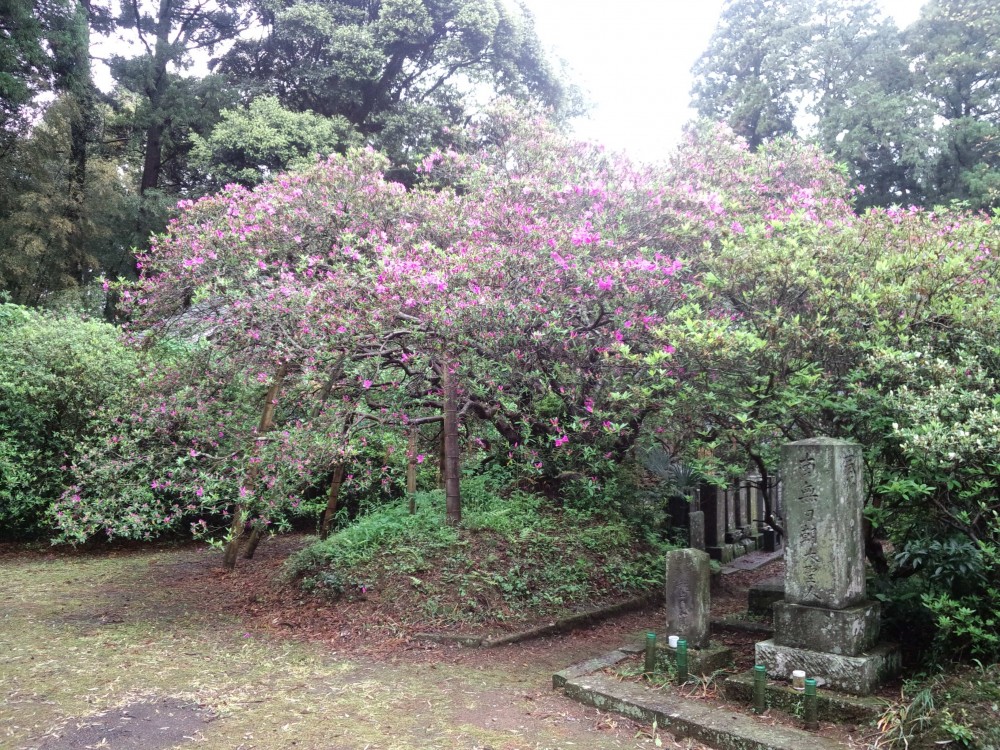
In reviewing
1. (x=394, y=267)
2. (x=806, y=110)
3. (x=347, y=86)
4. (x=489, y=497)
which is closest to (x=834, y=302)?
(x=394, y=267)

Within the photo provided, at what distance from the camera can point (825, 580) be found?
4.76 m

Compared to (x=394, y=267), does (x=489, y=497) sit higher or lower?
lower

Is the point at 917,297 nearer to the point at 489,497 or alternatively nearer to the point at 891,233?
the point at 891,233

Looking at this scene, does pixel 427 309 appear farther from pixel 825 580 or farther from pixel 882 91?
pixel 882 91

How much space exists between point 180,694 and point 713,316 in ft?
17.3

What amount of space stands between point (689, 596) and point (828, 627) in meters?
1.10

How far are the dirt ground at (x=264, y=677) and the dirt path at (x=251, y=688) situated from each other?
14 mm

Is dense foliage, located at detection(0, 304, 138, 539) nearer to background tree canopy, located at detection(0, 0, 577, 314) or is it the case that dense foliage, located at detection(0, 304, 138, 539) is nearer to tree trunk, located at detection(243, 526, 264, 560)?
tree trunk, located at detection(243, 526, 264, 560)

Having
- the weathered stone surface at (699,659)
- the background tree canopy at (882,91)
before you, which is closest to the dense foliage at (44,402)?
the weathered stone surface at (699,659)

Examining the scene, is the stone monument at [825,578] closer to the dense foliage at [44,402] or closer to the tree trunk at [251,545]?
the tree trunk at [251,545]

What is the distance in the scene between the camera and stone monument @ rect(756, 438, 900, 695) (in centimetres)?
463

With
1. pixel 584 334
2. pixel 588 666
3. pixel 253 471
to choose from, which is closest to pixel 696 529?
pixel 584 334

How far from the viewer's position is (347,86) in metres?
18.4

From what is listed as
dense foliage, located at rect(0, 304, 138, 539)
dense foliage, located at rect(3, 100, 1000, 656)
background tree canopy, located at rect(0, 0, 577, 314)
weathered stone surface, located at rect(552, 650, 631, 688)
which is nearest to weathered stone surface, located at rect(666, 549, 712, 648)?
weathered stone surface, located at rect(552, 650, 631, 688)
